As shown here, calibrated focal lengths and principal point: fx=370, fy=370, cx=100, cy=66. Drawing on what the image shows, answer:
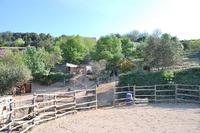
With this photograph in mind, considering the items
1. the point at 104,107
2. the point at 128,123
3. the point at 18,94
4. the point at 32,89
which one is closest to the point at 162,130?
the point at 128,123

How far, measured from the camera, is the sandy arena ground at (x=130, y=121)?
1279cm

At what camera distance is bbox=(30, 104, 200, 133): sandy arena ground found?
12789 mm

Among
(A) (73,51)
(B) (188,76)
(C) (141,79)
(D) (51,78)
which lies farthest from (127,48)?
(B) (188,76)

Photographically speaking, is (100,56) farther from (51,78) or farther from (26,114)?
(26,114)

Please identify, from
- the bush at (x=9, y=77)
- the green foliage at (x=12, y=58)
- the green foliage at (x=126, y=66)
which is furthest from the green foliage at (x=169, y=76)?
the green foliage at (x=12, y=58)

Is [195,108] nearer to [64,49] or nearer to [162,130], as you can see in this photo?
[162,130]

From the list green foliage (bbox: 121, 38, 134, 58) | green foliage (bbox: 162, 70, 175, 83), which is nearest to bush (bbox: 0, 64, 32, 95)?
green foliage (bbox: 162, 70, 175, 83)

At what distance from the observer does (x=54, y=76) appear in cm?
4438

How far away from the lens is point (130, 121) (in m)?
14.5

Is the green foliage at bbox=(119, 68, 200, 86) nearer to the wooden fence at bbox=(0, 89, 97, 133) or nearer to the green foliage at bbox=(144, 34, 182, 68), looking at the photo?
the wooden fence at bbox=(0, 89, 97, 133)

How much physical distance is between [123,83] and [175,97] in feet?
16.2

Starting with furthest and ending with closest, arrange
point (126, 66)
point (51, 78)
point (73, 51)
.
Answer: point (73, 51) < point (51, 78) < point (126, 66)

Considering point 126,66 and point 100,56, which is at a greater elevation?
point 100,56

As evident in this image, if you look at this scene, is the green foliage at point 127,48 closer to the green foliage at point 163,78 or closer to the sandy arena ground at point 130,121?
the green foliage at point 163,78
